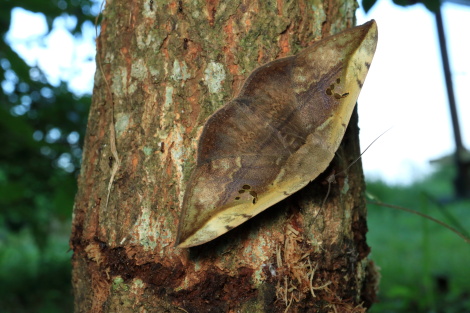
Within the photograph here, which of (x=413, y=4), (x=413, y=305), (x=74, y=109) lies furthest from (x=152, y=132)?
(x=413, y=305)

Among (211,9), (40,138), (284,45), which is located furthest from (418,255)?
(211,9)

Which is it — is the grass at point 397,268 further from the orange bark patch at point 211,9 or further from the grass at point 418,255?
the orange bark patch at point 211,9

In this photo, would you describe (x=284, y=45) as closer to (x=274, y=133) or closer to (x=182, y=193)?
(x=274, y=133)

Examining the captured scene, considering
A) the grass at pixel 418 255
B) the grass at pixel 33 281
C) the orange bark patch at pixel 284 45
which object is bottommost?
the grass at pixel 33 281

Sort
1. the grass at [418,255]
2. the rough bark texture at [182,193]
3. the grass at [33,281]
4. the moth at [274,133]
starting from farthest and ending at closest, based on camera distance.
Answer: the grass at [33,281], the grass at [418,255], the rough bark texture at [182,193], the moth at [274,133]

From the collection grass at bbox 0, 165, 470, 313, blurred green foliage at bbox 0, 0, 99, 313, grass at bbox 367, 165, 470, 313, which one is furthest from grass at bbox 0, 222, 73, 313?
grass at bbox 367, 165, 470, 313

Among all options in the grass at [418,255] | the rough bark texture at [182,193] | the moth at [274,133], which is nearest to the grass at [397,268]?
the grass at [418,255]

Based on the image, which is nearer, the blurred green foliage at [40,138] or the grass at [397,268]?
the blurred green foliage at [40,138]
